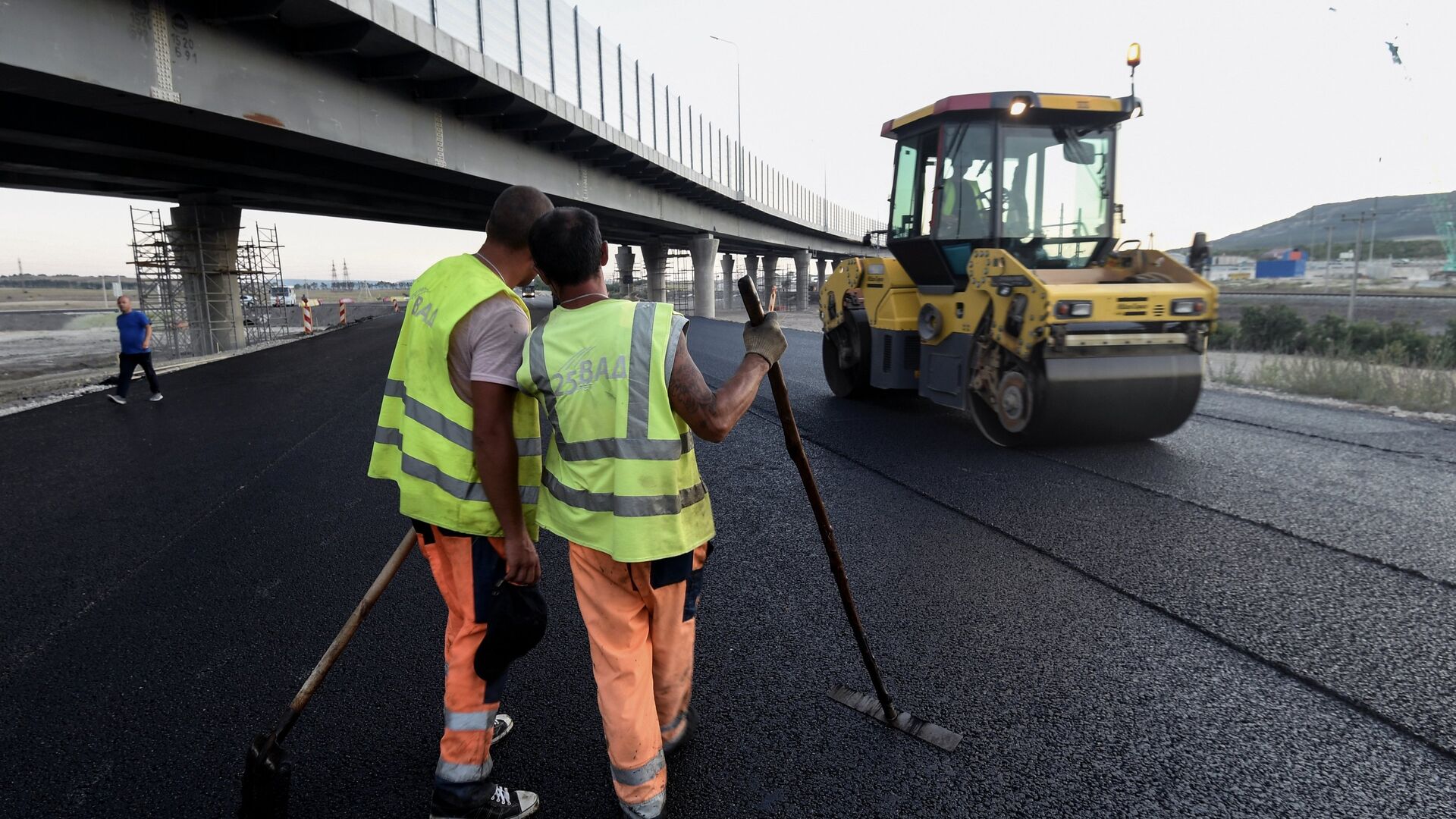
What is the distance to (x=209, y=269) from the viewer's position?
20.6 metres

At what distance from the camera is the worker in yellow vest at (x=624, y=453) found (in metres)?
2.07

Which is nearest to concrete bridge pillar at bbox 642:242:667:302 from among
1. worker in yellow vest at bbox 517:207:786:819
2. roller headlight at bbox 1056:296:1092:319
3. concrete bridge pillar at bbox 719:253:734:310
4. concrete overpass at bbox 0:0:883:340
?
concrete bridge pillar at bbox 719:253:734:310

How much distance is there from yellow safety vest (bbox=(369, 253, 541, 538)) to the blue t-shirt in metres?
11.0

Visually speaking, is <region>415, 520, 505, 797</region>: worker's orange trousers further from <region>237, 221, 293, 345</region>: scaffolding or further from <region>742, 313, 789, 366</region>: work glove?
<region>237, 221, 293, 345</region>: scaffolding

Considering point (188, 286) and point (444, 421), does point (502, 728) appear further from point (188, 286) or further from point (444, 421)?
point (188, 286)

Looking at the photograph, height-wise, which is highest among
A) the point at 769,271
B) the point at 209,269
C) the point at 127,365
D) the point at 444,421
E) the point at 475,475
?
the point at 769,271

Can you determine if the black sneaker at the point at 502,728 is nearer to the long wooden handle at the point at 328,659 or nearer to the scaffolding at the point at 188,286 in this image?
the long wooden handle at the point at 328,659

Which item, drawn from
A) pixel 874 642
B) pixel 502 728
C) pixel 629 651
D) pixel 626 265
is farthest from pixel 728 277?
pixel 629 651

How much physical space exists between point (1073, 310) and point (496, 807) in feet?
18.2

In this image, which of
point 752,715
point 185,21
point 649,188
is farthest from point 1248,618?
point 649,188

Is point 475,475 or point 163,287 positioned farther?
point 163,287

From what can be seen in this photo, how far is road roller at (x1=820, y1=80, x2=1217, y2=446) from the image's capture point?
20.9 ft

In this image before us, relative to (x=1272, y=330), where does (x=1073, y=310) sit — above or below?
above

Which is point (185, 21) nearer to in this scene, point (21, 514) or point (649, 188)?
point (21, 514)
